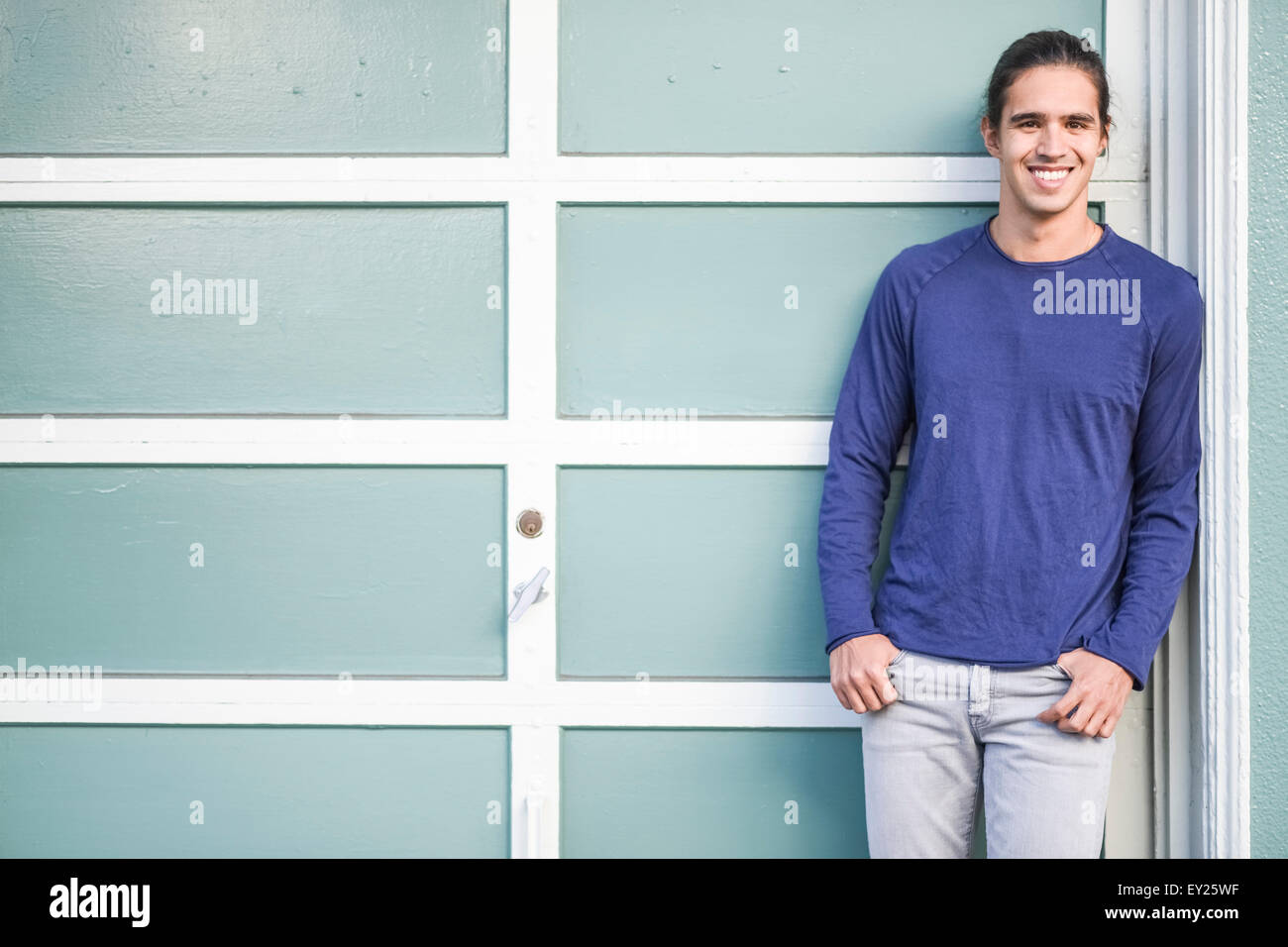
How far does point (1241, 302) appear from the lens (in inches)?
68.4

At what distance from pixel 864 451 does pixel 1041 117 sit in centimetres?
62

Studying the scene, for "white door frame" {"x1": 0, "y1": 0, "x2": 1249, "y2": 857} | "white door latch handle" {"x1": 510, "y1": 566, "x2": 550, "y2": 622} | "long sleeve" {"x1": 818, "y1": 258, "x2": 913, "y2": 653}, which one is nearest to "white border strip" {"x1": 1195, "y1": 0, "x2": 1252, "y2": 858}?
"white door frame" {"x1": 0, "y1": 0, "x2": 1249, "y2": 857}

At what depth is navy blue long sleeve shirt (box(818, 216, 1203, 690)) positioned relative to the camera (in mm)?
1657

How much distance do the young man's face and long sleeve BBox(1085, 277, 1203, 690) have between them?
0.92ft

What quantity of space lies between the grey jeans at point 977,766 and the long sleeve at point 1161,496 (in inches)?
5.3

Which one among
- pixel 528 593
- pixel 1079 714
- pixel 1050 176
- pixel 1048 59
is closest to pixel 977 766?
pixel 1079 714

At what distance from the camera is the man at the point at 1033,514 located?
1.64m

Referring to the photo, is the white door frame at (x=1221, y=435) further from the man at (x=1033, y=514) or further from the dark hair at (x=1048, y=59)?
the dark hair at (x=1048, y=59)

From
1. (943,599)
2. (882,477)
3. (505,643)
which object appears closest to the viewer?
(943,599)

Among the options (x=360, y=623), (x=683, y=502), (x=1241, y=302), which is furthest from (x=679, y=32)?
(x=360, y=623)

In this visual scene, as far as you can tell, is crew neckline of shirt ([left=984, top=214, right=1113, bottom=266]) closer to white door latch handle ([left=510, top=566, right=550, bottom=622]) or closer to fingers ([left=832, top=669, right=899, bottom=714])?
fingers ([left=832, top=669, right=899, bottom=714])

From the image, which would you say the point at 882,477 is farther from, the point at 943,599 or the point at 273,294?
the point at 273,294
